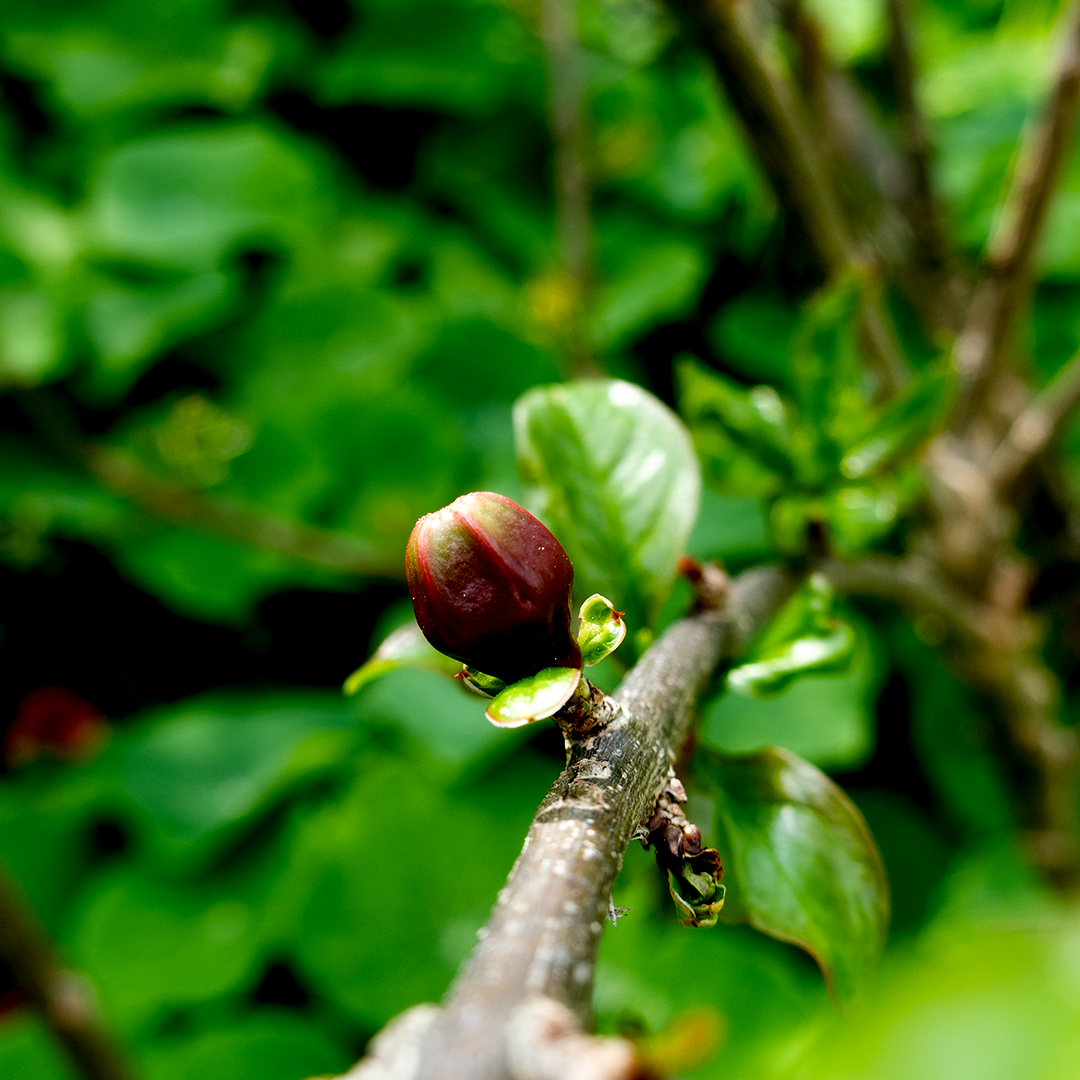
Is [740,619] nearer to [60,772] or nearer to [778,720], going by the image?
[778,720]

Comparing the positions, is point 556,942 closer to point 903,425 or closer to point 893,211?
point 903,425

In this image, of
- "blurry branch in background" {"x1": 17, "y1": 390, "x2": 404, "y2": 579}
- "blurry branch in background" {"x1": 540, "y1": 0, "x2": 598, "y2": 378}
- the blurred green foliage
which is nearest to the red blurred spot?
the blurred green foliage

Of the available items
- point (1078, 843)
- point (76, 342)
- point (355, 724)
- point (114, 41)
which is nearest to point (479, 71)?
point (114, 41)

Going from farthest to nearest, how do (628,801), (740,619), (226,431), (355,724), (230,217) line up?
(230,217)
(355,724)
(226,431)
(740,619)
(628,801)

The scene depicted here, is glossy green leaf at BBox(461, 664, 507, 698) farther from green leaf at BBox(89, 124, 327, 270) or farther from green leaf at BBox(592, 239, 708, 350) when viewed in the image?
green leaf at BBox(89, 124, 327, 270)

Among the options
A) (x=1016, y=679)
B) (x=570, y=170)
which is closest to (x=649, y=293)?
(x=570, y=170)

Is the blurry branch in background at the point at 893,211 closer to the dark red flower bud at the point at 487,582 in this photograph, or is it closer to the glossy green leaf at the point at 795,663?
the glossy green leaf at the point at 795,663

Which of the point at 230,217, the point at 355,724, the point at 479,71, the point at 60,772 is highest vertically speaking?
the point at 479,71
